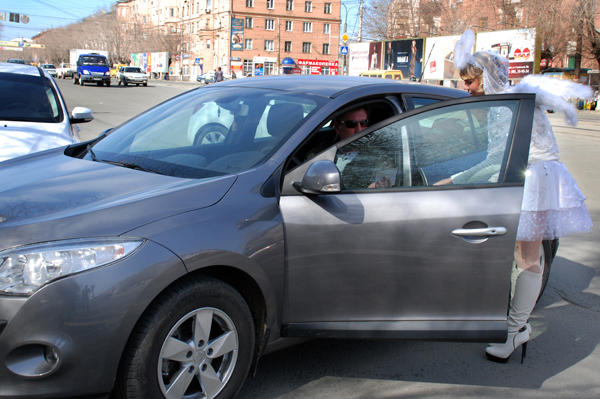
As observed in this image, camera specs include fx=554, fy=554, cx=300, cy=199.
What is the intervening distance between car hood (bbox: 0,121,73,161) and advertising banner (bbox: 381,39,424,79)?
4250 cm

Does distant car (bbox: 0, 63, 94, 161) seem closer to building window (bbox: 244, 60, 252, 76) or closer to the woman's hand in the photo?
the woman's hand

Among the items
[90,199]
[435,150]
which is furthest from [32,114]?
[435,150]

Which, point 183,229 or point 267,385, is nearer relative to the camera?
point 183,229

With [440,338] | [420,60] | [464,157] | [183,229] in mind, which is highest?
[420,60]

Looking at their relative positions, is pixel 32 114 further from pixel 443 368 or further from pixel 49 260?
pixel 443 368

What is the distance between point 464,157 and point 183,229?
1578mm

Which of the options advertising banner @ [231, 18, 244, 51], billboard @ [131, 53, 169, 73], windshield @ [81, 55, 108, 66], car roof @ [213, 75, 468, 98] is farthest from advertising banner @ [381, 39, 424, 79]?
billboard @ [131, 53, 169, 73]

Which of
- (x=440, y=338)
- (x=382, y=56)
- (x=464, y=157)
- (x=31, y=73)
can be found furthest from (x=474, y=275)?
(x=382, y=56)

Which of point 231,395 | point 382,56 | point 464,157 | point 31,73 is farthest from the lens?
point 382,56

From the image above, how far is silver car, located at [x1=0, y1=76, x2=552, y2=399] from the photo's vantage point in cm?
204

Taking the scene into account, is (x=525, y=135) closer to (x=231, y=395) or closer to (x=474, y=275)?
Result: (x=474, y=275)

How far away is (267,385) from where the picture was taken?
9.55 ft

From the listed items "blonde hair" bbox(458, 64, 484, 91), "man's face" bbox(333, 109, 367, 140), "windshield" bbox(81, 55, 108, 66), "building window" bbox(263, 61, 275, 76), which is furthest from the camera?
"building window" bbox(263, 61, 275, 76)

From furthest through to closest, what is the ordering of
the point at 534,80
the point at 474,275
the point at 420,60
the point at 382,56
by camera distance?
the point at 382,56 → the point at 420,60 → the point at 534,80 → the point at 474,275
